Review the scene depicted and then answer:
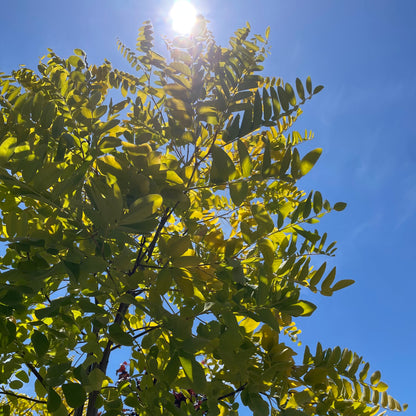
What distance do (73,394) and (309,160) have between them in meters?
1.25

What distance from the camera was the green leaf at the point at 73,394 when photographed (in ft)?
4.65

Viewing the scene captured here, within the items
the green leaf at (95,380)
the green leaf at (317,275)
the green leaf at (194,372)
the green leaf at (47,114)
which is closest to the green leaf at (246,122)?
the green leaf at (317,275)

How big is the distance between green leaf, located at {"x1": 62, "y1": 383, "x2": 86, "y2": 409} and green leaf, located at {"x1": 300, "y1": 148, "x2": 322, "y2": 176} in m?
1.19

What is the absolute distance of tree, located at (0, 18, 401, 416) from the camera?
4.26 feet

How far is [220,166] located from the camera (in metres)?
1.42

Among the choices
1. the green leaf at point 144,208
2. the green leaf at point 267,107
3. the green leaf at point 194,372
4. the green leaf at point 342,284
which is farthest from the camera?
the green leaf at point 267,107

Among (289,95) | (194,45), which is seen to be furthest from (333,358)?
(194,45)

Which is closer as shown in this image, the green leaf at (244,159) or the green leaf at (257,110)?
the green leaf at (244,159)

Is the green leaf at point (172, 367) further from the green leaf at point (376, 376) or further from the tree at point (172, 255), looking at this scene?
the green leaf at point (376, 376)

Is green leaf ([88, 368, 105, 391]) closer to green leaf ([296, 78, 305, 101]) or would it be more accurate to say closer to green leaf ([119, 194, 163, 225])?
green leaf ([119, 194, 163, 225])

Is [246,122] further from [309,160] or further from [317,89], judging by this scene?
[317,89]

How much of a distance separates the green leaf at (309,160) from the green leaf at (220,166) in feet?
0.97

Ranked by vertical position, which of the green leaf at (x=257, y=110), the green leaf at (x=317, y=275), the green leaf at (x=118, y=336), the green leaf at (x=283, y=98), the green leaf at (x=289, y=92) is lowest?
the green leaf at (x=118, y=336)

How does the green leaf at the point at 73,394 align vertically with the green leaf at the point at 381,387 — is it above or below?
below
